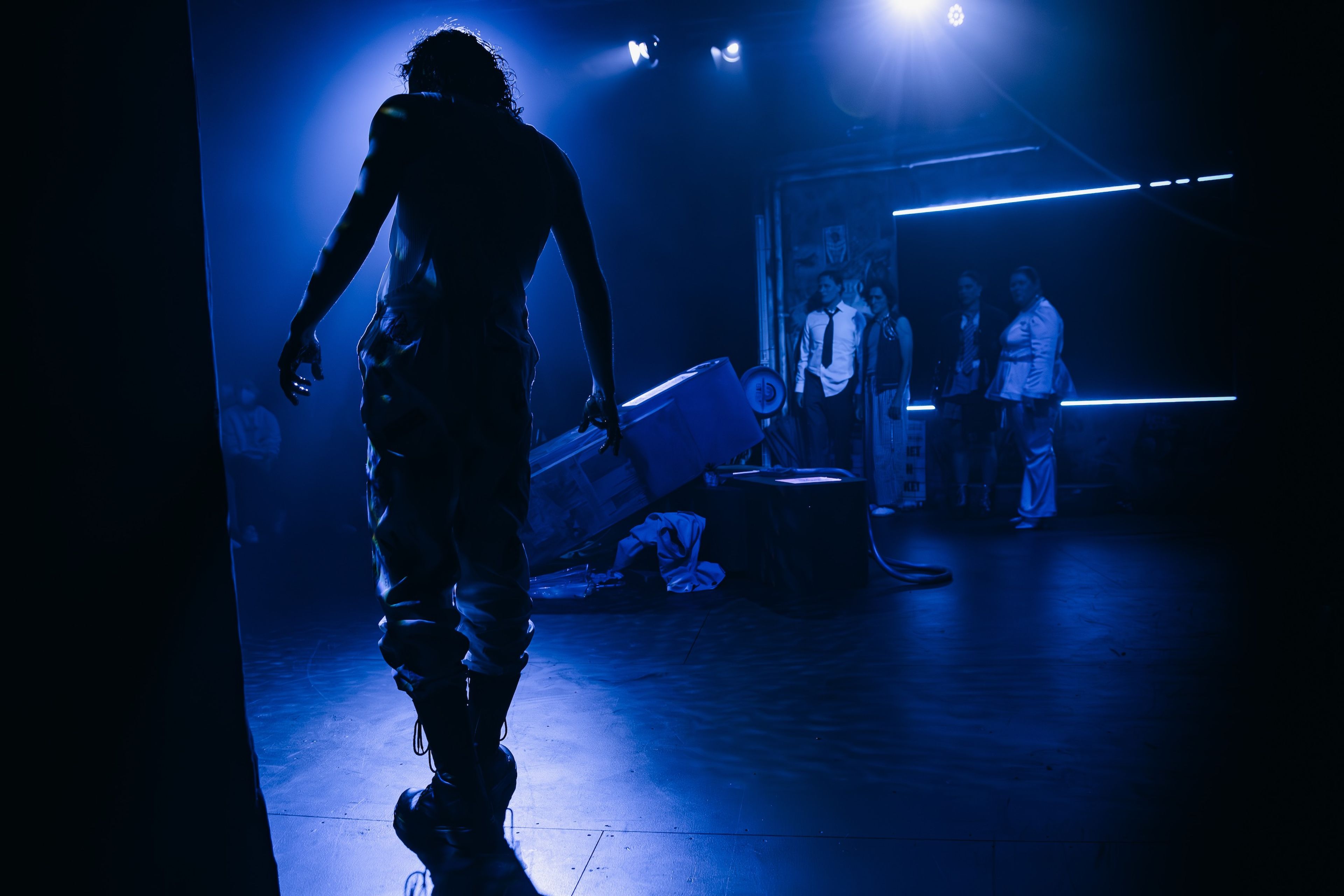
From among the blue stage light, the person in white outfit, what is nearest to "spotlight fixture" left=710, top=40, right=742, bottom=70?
the blue stage light

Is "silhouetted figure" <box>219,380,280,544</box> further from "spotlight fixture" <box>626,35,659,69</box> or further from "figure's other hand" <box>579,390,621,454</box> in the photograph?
"figure's other hand" <box>579,390,621,454</box>

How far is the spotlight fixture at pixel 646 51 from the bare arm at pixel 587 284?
5819mm

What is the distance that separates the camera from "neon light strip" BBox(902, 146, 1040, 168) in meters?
7.03

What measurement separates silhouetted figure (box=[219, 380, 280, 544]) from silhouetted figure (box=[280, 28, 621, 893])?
5.11 metres

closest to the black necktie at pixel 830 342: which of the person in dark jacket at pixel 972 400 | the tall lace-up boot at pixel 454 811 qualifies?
the person in dark jacket at pixel 972 400

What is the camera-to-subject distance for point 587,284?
1.75 meters

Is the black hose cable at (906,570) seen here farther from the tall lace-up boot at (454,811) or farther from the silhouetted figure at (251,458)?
the silhouetted figure at (251,458)

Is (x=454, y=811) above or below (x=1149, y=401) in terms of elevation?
below

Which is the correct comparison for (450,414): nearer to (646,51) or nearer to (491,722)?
(491,722)

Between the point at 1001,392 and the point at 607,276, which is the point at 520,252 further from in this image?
the point at 607,276

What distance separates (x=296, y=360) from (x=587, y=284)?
64cm

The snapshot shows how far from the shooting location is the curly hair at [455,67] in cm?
161

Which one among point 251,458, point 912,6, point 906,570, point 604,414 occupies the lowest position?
point 906,570

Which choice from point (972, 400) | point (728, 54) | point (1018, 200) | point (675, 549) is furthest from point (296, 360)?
point (1018, 200)
